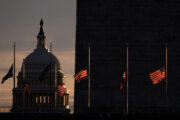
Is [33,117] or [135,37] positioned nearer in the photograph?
[33,117]

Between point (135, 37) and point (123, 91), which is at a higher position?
point (135, 37)

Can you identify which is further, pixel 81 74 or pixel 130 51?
pixel 130 51

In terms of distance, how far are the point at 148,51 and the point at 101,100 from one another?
8981 millimetres

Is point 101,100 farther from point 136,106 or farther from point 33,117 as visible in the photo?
point 33,117

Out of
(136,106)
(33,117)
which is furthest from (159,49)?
(33,117)

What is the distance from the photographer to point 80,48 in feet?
327

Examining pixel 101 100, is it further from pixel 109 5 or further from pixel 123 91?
pixel 109 5

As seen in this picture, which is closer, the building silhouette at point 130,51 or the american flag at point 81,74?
the american flag at point 81,74

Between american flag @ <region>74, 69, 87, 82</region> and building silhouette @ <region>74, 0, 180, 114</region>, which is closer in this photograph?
american flag @ <region>74, 69, 87, 82</region>

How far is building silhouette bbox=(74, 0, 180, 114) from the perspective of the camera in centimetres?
9944

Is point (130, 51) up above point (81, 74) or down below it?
above

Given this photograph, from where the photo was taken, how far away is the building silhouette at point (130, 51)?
9944 cm

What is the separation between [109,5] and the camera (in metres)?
101

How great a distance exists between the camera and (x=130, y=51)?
330ft
